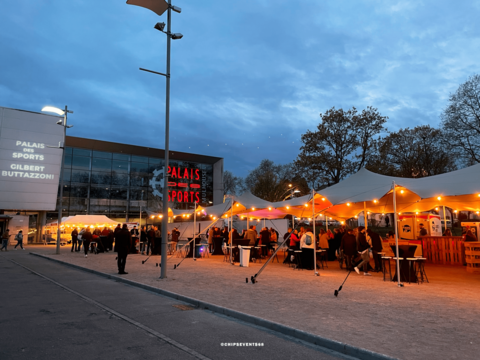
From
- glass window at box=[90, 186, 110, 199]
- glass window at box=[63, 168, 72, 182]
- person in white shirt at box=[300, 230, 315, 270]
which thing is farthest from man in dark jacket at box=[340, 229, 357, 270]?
glass window at box=[63, 168, 72, 182]

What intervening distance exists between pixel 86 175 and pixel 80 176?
26.5 inches

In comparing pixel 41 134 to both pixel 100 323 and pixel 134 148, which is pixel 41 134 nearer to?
pixel 134 148

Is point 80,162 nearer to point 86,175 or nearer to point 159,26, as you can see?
point 86,175

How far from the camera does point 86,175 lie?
140 ft

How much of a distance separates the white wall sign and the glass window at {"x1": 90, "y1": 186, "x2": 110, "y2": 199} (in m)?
4.84

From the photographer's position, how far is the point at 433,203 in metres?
15.8

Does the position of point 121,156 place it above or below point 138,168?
above

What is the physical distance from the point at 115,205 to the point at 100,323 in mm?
41108

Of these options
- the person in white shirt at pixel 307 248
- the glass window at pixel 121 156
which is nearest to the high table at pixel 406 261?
the person in white shirt at pixel 307 248

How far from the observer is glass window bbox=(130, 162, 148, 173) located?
46.4 meters

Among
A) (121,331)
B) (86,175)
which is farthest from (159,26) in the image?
(86,175)

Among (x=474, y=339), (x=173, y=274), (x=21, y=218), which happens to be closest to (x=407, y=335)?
(x=474, y=339)

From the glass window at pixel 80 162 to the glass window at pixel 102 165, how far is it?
69 centimetres

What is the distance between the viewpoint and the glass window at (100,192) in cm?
4300
